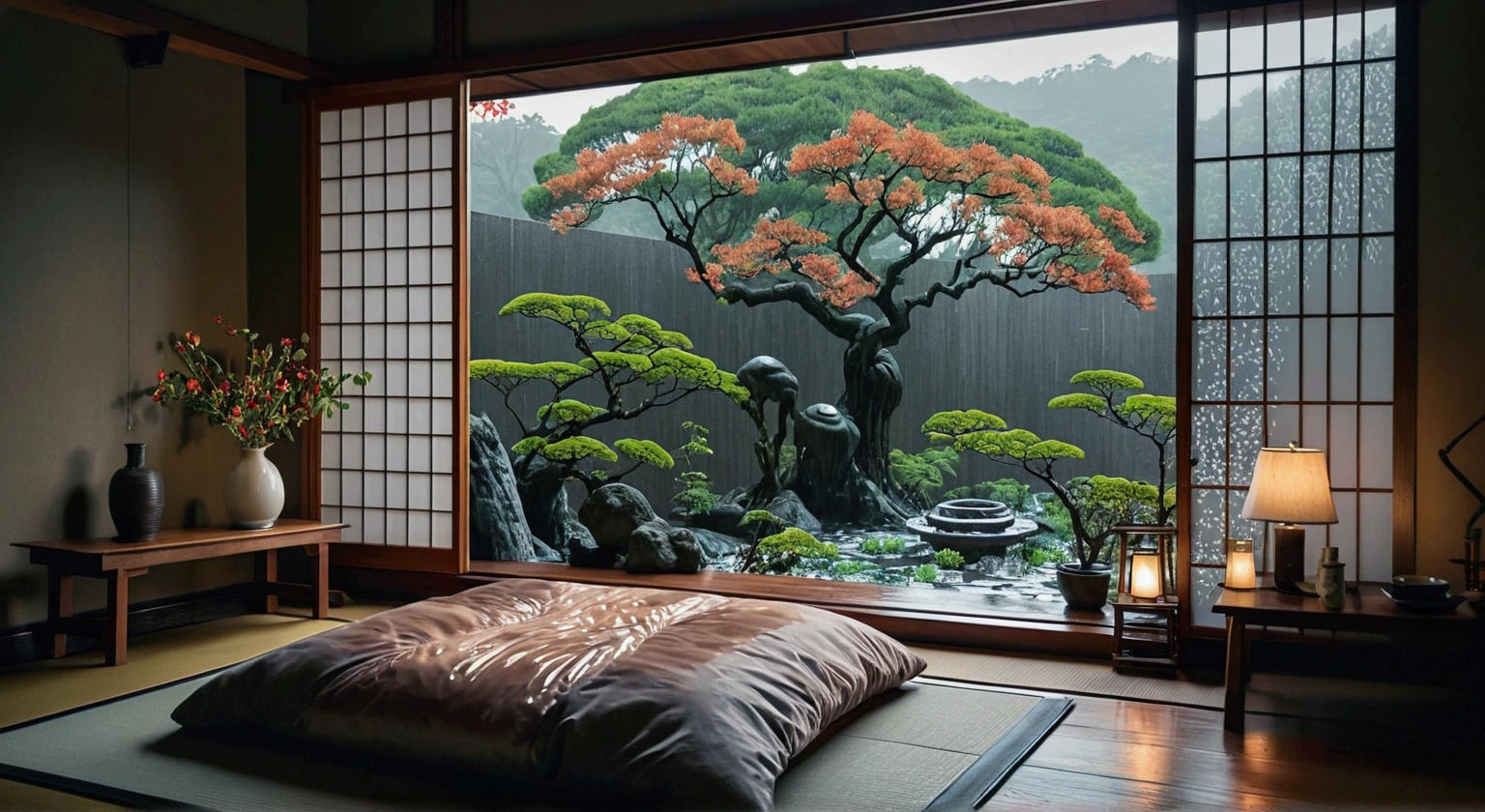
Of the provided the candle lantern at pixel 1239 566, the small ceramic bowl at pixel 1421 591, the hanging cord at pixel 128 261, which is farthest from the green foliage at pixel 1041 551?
the hanging cord at pixel 128 261

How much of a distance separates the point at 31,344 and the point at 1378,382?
16.5 ft

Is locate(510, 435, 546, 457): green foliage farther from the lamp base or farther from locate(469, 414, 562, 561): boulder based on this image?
the lamp base

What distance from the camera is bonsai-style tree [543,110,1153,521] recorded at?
23.1ft

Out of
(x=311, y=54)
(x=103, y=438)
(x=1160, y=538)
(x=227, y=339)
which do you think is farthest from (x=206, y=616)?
(x=1160, y=538)

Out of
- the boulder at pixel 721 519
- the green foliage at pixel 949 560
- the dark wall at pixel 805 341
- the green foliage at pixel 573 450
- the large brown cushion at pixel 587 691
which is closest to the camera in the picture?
the large brown cushion at pixel 587 691

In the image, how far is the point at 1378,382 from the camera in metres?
3.84

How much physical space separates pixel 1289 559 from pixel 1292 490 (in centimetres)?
24

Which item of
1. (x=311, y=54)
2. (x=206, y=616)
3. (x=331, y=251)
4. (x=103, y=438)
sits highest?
(x=311, y=54)

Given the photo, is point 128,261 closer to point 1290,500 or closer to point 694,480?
point 694,480

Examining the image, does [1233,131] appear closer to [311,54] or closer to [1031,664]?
[1031,664]

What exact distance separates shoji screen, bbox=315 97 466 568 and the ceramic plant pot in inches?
110

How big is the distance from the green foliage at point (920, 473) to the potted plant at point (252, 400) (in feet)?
13.1

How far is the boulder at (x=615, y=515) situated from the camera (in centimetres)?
611

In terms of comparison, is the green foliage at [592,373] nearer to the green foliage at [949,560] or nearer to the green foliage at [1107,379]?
the green foliage at [949,560]
